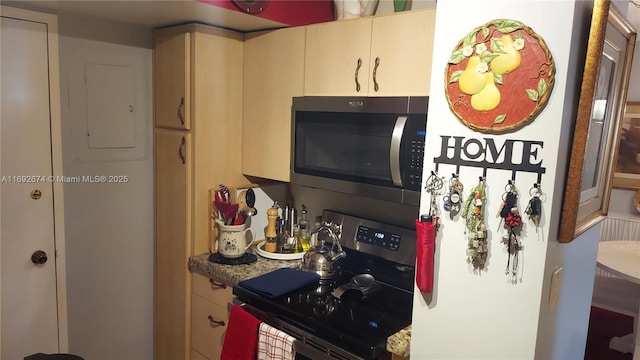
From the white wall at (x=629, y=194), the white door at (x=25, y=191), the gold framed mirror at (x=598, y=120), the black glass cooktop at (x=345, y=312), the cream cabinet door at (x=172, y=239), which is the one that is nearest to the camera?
the gold framed mirror at (x=598, y=120)

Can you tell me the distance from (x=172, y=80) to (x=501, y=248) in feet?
5.54

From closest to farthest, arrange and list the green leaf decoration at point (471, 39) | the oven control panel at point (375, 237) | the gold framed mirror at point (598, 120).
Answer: the gold framed mirror at point (598, 120)
the green leaf decoration at point (471, 39)
the oven control panel at point (375, 237)

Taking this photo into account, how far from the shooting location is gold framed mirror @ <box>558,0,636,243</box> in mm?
1103

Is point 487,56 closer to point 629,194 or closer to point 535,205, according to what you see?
point 535,205

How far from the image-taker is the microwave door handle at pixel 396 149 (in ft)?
5.48

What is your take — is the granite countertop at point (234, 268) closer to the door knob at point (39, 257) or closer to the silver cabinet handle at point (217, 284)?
the silver cabinet handle at point (217, 284)

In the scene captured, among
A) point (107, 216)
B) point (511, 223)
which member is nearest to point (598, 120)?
point (511, 223)

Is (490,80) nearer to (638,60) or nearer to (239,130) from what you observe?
(239,130)

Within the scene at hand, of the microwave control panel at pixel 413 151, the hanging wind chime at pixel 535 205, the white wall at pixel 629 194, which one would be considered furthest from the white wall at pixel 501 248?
the white wall at pixel 629 194

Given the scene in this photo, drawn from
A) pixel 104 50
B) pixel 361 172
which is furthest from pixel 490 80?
pixel 104 50

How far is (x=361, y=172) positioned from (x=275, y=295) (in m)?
0.59

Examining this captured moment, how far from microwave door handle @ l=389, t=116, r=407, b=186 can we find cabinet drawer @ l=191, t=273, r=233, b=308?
36.5 inches

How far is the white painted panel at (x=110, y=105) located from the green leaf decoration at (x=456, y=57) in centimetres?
167

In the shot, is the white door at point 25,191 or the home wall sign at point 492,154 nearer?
the home wall sign at point 492,154
